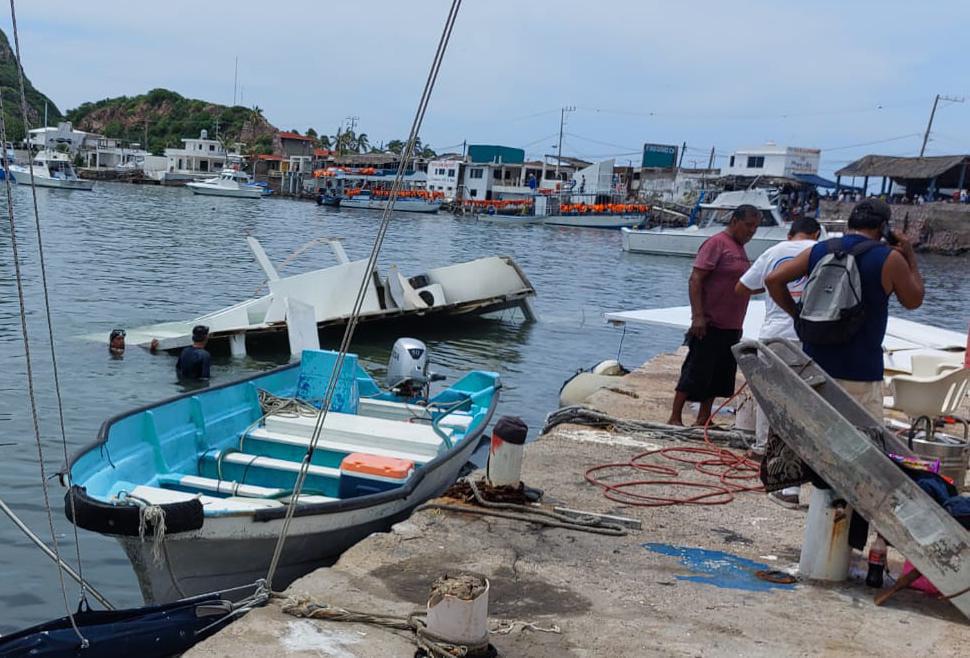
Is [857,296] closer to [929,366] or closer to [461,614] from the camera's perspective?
[461,614]

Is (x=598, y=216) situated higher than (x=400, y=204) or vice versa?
(x=598, y=216)

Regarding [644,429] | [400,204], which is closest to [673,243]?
[400,204]

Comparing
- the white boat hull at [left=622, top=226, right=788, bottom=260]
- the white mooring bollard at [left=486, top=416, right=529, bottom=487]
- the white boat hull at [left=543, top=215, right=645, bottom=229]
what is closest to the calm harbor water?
the white boat hull at [left=622, top=226, right=788, bottom=260]

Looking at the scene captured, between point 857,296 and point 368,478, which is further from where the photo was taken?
point 368,478

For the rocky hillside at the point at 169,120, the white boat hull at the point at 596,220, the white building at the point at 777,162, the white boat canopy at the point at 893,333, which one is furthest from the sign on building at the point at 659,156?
the white boat canopy at the point at 893,333

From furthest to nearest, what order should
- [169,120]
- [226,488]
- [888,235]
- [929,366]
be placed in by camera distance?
1. [169,120]
2. [929,366]
3. [226,488]
4. [888,235]

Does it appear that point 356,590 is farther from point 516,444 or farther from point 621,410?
point 621,410

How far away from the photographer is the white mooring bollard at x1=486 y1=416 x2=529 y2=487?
5977mm

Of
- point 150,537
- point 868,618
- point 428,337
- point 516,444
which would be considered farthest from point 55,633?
point 428,337

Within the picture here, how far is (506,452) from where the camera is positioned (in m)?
6.02

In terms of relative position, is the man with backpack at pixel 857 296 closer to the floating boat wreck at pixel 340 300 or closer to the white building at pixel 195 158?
the floating boat wreck at pixel 340 300

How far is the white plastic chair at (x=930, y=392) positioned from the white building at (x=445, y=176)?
86973mm

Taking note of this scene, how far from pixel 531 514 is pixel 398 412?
14.2 feet

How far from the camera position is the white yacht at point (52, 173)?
251 feet
